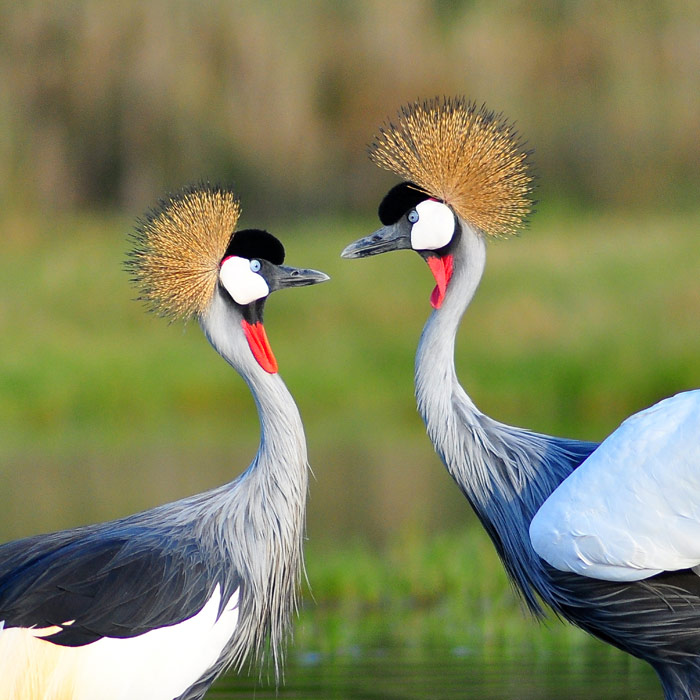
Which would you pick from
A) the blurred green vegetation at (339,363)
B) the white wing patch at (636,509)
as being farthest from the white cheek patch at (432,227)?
the blurred green vegetation at (339,363)

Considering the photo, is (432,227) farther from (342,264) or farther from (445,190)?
(342,264)

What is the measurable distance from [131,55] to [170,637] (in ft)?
32.5

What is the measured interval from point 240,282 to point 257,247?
0.10 metres

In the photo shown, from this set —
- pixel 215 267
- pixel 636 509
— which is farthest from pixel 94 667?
pixel 636 509

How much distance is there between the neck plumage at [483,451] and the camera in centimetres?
363

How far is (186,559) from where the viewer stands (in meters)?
3.34

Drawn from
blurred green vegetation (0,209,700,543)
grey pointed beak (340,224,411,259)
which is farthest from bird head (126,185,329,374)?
blurred green vegetation (0,209,700,543)

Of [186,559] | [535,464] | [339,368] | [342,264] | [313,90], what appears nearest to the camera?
[186,559]

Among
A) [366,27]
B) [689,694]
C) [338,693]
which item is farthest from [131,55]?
[689,694]

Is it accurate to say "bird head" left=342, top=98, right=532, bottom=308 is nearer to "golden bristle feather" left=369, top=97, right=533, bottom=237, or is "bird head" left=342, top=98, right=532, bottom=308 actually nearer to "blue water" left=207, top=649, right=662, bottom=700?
"golden bristle feather" left=369, top=97, right=533, bottom=237

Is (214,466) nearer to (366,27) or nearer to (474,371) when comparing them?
(474,371)

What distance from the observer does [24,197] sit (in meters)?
12.8

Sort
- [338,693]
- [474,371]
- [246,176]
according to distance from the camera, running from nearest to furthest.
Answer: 1. [338,693]
2. [474,371]
3. [246,176]

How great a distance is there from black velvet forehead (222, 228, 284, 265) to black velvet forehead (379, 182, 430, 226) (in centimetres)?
34
